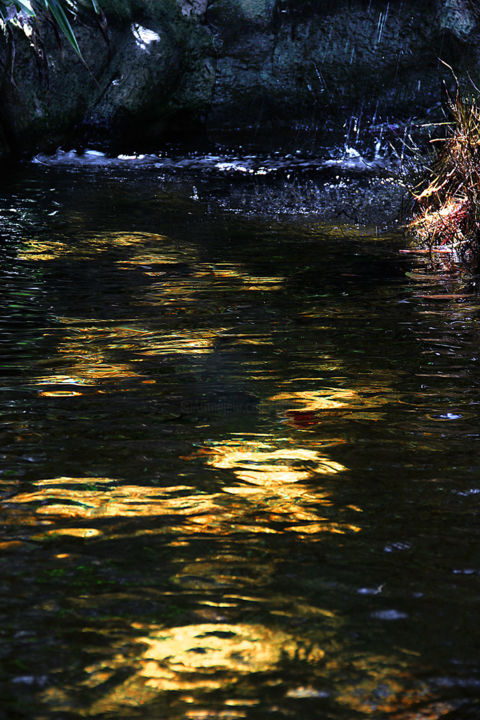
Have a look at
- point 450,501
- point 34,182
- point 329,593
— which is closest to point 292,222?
point 34,182

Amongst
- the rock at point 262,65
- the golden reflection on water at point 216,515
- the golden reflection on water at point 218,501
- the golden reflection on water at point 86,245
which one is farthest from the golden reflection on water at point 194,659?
the rock at point 262,65

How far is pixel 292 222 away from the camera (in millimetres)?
7199

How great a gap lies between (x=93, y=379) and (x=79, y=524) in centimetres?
117

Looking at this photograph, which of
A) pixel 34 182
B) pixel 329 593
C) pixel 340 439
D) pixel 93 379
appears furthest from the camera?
pixel 34 182

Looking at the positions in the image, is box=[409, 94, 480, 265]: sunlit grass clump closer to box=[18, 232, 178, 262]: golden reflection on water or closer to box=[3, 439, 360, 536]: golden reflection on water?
box=[18, 232, 178, 262]: golden reflection on water

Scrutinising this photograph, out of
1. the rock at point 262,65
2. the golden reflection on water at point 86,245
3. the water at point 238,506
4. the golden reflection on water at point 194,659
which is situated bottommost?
the golden reflection on water at point 194,659

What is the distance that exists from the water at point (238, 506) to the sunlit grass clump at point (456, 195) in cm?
152

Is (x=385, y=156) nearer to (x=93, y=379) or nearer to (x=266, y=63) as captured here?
(x=266, y=63)

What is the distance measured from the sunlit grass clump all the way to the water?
59.7 inches

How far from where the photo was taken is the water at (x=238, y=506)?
1455 mm

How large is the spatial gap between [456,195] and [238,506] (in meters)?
4.49

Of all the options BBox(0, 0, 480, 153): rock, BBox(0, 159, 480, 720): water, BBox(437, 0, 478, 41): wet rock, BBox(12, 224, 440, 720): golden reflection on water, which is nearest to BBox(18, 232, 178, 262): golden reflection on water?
BBox(0, 159, 480, 720): water

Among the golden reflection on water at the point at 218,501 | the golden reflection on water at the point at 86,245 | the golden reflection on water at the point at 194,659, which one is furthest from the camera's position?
the golden reflection on water at the point at 86,245

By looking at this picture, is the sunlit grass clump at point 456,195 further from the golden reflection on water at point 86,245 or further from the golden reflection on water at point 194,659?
the golden reflection on water at point 194,659
